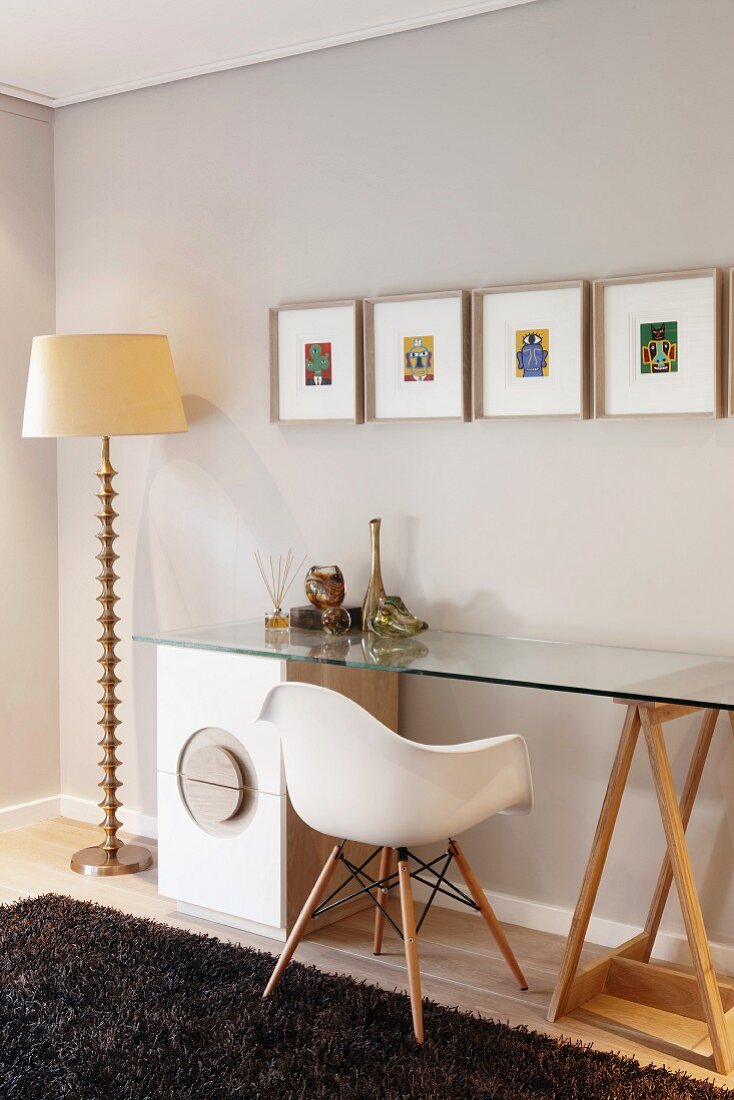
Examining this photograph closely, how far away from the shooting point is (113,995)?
110 inches

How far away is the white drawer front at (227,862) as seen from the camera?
316 cm

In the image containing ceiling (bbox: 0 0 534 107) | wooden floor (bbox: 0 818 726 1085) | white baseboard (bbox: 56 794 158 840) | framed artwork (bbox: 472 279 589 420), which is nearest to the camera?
wooden floor (bbox: 0 818 726 1085)

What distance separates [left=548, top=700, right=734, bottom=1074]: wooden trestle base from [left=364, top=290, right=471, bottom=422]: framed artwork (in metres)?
1.08

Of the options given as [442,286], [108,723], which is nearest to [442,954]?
[108,723]

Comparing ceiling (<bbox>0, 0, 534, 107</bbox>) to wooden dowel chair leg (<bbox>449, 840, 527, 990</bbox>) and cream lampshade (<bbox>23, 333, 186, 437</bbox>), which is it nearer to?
cream lampshade (<bbox>23, 333, 186, 437</bbox>)

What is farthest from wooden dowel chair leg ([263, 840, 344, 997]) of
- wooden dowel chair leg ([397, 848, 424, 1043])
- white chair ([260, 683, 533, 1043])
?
wooden dowel chair leg ([397, 848, 424, 1043])

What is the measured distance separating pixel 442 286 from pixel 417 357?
21 cm

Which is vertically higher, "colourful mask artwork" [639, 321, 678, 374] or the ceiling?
the ceiling

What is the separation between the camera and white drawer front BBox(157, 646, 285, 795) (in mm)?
3153

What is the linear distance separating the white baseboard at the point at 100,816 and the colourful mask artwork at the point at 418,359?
1.82 m

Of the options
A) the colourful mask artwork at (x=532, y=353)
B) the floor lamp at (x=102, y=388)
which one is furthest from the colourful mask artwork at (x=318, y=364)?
the colourful mask artwork at (x=532, y=353)

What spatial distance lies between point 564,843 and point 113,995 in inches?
49.1

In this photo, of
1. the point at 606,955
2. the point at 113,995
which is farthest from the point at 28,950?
the point at 606,955

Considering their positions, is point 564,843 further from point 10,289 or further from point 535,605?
point 10,289
